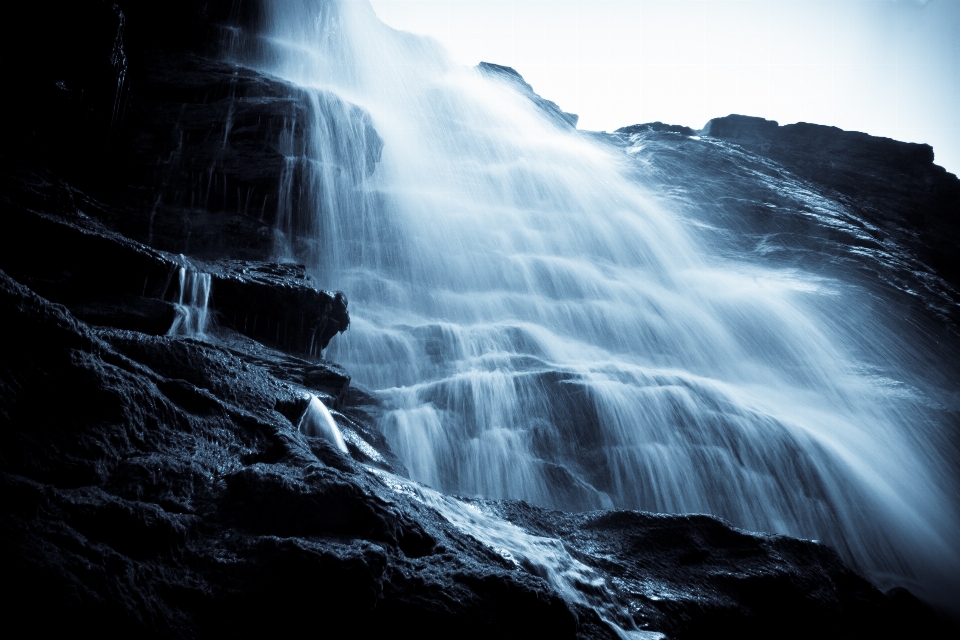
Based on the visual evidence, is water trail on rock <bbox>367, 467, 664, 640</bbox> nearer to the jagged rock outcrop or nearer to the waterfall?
the jagged rock outcrop

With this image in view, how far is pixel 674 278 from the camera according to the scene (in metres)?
22.0

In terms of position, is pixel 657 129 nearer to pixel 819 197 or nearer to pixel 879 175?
pixel 819 197

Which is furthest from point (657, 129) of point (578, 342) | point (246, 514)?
point (246, 514)

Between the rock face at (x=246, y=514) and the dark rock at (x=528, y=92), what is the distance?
28413 millimetres

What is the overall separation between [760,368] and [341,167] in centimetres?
1398

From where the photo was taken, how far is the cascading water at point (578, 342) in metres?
11.3

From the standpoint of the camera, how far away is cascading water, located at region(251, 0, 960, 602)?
11.3 m

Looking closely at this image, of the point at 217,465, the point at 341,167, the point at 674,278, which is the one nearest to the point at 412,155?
the point at 341,167

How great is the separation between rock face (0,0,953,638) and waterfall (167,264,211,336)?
16 centimetres

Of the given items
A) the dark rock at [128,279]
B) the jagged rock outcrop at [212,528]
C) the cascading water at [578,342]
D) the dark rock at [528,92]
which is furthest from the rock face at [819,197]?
the jagged rock outcrop at [212,528]

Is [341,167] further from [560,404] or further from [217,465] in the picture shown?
[217,465]

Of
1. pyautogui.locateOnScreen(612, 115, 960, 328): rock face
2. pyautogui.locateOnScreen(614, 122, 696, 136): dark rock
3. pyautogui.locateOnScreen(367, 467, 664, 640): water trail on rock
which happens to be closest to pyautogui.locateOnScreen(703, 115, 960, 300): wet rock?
pyautogui.locateOnScreen(612, 115, 960, 328): rock face

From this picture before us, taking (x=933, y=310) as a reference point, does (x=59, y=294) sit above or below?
below

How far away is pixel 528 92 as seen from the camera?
1540 inches
